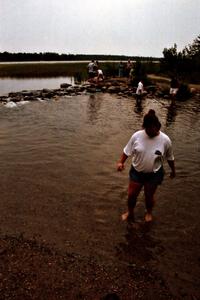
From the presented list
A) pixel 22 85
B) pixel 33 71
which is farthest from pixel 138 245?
pixel 33 71

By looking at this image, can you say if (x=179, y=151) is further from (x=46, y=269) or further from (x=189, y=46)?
(x=189, y=46)

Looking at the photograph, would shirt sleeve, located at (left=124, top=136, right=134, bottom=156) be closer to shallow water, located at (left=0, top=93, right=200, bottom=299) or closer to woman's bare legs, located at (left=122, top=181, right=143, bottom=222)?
woman's bare legs, located at (left=122, top=181, right=143, bottom=222)

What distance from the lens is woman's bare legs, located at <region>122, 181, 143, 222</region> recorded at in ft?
18.2

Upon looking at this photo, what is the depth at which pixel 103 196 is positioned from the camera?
7.09 metres

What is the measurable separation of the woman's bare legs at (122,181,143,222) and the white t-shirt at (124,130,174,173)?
0.33 m

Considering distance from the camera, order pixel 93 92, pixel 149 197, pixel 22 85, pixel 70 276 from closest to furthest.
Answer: pixel 70 276 → pixel 149 197 → pixel 93 92 → pixel 22 85

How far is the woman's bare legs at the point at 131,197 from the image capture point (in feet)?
18.2

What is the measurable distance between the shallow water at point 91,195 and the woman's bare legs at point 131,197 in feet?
0.63

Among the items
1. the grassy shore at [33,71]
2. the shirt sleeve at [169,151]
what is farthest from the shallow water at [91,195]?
the grassy shore at [33,71]

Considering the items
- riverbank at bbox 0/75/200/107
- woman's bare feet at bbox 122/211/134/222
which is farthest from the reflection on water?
woman's bare feet at bbox 122/211/134/222

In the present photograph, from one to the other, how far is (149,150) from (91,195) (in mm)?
2393

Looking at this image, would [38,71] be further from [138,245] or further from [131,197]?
[138,245]

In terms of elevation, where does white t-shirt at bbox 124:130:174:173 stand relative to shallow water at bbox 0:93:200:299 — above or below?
above

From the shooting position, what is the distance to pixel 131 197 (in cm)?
576
